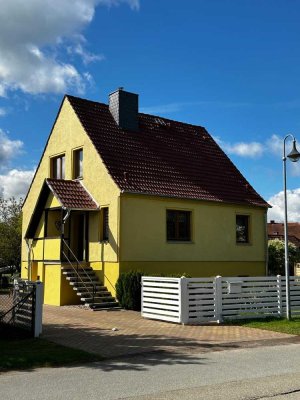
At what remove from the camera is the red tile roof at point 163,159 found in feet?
73.2

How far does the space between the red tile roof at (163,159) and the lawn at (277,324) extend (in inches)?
307

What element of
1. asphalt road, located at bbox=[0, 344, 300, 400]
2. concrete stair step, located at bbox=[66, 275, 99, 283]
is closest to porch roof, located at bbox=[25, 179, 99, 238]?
concrete stair step, located at bbox=[66, 275, 99, 283]

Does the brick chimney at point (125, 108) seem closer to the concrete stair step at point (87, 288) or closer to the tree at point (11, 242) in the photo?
the concrete stair step at point (87, 288)

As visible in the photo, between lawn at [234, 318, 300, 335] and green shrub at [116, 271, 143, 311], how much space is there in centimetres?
480

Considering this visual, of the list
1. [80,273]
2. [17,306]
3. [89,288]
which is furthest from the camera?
[80,273]

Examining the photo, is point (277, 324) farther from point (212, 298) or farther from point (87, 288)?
point (87, 288)

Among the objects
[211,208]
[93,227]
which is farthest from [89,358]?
[211,208]

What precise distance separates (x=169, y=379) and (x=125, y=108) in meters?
18.3

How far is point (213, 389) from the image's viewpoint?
→ 7.50 metres

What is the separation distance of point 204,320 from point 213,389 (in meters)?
8.19

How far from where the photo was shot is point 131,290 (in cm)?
1925

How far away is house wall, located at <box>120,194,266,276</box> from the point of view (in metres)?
21.2

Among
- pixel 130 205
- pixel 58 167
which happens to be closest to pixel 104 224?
pixel 130 205

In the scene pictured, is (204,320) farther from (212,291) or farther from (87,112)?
(87,112)
